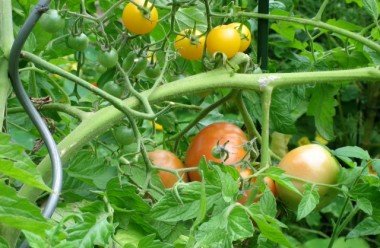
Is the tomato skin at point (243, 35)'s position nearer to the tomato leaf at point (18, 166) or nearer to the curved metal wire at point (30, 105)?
the curved metal wire at point (30, 105)

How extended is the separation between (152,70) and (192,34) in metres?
0.07

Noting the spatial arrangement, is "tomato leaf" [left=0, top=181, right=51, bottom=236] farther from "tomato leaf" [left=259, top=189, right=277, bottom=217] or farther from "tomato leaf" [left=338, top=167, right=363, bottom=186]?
"tomato leaf" [left=338, top=167, right=363, bottom=186]

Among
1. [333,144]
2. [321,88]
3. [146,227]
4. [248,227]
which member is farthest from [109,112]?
[333,144]

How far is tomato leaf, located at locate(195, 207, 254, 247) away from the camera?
0.60 metres

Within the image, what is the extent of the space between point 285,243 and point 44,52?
525mm

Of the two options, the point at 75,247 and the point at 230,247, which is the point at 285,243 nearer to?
the point at 230,247

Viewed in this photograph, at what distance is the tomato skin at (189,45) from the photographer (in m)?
0.88

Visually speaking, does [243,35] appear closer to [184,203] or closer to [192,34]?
[192,34]

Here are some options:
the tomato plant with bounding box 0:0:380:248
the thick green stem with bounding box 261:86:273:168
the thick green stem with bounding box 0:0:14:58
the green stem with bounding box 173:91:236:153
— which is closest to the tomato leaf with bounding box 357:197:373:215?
the tomato plant with bounding box 0:0:380:248

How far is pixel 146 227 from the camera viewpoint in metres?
0.73

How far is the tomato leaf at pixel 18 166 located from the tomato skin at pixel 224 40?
1.24ft

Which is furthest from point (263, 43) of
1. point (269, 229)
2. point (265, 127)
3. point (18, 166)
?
point (18, 166)

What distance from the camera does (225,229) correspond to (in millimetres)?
604

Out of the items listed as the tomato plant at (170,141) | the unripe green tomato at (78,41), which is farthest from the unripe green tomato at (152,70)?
the unripe green tomato at (78,41)
